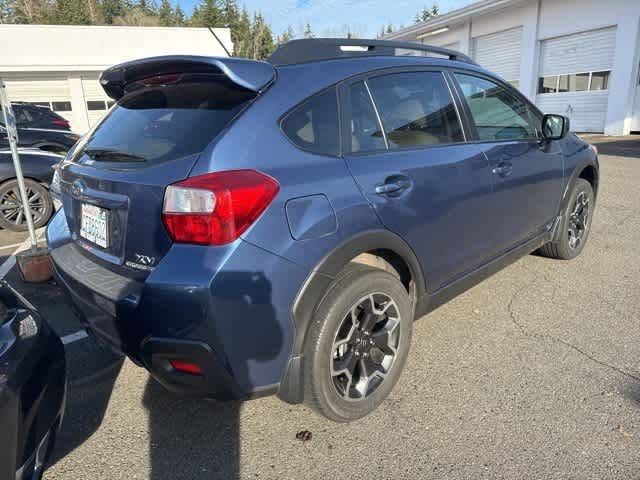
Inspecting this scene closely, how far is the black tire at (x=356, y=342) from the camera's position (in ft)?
6.90

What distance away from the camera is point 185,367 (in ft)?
6.24

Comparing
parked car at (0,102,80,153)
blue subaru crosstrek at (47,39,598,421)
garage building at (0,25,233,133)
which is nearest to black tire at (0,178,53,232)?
parked car at (0,102,80,153)

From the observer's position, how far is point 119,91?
8.85ft

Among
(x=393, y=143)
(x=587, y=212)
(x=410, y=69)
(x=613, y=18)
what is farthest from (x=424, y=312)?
(x=613, y=18)

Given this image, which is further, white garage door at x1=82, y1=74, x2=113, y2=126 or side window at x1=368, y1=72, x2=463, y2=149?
white garage door at x1=82, y1=74, x2=113, y2=126

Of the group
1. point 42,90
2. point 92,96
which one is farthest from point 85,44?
point 42,90

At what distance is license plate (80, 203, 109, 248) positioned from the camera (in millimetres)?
2133

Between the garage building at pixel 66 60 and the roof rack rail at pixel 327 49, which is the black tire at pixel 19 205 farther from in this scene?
the garage building at pixel 66 60

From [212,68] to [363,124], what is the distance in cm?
79

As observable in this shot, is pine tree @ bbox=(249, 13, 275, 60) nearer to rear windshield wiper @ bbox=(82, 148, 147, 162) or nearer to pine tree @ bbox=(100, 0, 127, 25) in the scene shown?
pine tree @ bbox=(100, 0, 127, 25)

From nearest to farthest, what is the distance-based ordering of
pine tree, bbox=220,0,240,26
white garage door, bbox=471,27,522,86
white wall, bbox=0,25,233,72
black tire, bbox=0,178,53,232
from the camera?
black tire, bbox=0,178,53,232
white garage door, bbox=471,27,522,86
white wall, bbox=0,25,233,72
pine tree, bbox=220,0,240,26

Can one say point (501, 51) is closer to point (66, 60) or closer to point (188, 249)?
point (66, 60)

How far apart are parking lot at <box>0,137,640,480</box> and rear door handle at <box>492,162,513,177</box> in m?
1.05

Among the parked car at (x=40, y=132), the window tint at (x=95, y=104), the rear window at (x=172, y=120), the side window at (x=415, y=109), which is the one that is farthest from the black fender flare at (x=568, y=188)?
the window tint at (x=95, y=104)
